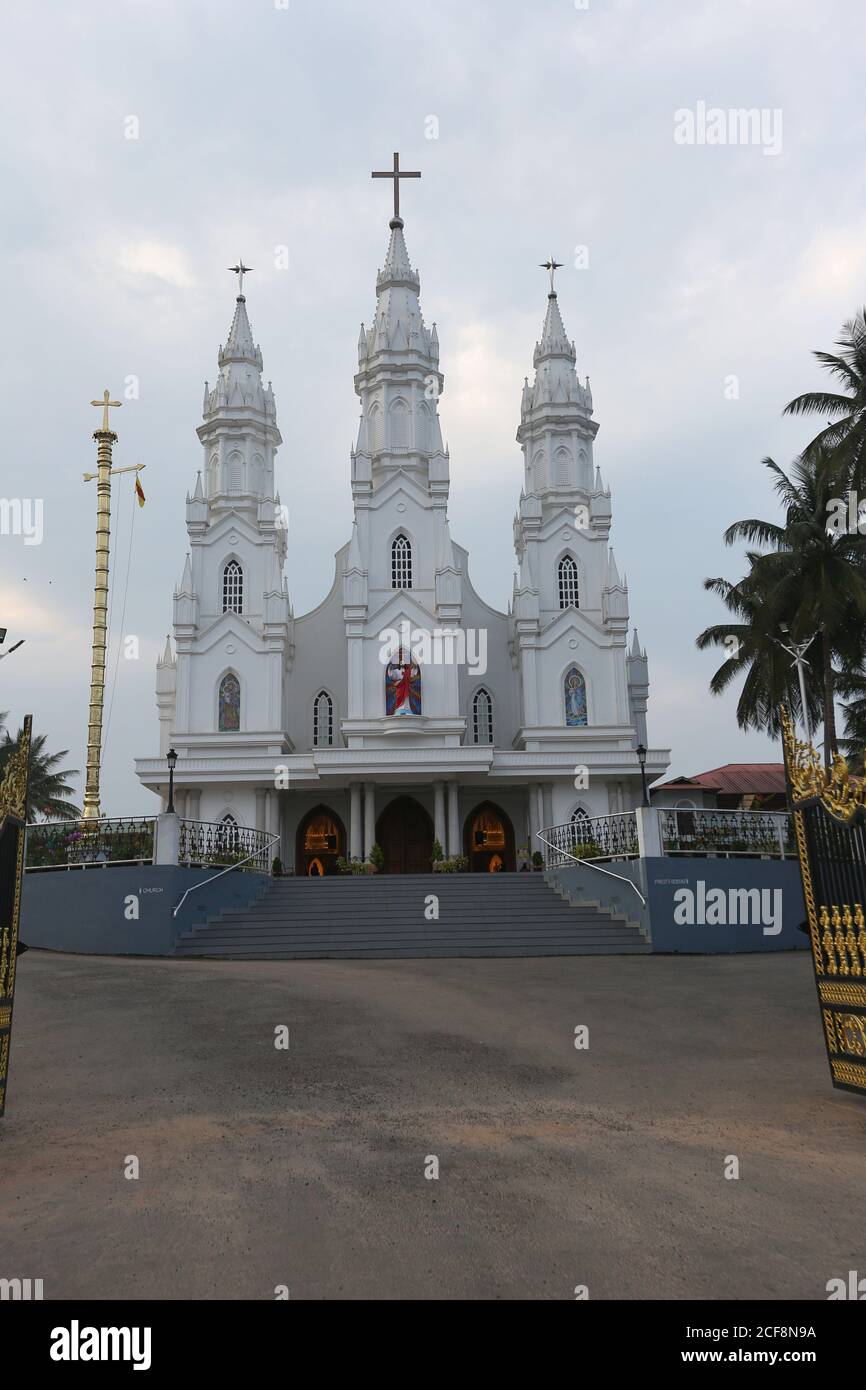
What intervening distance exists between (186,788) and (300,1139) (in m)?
29.1

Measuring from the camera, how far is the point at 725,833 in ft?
69.2

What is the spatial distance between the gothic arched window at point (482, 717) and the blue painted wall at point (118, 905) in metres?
17.1

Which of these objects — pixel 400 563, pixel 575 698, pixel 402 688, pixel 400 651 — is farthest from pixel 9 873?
pixel 400 563

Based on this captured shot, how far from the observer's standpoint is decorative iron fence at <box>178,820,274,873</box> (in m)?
21.4

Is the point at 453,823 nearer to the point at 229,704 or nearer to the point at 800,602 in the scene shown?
the point at 229,704

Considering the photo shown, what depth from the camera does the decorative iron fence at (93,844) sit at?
21.3 metres

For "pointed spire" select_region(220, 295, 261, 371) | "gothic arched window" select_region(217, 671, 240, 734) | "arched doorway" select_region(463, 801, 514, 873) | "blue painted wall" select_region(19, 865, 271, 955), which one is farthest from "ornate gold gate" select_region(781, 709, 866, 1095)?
"pointed spire" select_region(220, 295, 261, 371)

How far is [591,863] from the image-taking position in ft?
72.6

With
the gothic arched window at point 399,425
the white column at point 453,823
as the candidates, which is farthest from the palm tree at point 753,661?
the gothic arched window at point 399,425

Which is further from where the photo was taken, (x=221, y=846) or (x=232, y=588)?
(x=232, y=588)

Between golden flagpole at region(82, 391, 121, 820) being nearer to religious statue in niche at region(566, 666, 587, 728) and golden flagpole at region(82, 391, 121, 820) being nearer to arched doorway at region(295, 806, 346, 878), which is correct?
arched doorway at region(295, 806, 346, 878)

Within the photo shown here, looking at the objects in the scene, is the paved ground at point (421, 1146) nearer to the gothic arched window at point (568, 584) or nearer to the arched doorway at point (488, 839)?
the arched doorway at point (488, 839)

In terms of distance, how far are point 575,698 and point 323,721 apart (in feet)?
30.9
